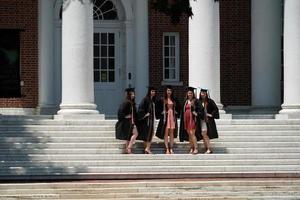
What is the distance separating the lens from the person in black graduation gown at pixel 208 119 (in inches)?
1006

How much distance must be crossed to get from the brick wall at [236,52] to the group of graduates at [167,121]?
25.2 ft

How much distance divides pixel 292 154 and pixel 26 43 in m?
10.3

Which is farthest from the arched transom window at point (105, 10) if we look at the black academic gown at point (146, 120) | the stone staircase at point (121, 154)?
the black academic gown at point (146, 120)

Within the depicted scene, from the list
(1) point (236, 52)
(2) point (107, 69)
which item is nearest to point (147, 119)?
(2) point (107, 69)

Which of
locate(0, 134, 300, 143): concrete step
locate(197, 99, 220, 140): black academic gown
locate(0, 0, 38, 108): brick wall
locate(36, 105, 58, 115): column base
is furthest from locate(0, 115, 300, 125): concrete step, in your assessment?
locate(0, 0, 38, 108): brick wall

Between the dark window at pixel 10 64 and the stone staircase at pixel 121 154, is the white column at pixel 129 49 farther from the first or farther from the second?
the stone staircase at pixel 121 154

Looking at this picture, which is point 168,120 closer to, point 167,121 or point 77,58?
point 167,121

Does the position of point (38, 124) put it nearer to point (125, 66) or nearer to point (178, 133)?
point (178, 133)

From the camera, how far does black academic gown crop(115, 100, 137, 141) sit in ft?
82.9

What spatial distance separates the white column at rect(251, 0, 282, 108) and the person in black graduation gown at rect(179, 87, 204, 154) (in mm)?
6117

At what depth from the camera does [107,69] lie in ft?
107

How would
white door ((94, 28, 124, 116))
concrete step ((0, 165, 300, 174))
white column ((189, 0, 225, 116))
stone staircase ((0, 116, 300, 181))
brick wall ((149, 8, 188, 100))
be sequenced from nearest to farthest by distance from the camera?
1. concrete step ((0, 165, 300, 174))
2. stone staircase ((0, 116, 300, 181))
3. white column ((189, 0, 225, 116))
4. white door ((94, 28, 124, 116))
5. brick wall ((149, 8, 188, 100))

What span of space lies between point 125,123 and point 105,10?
795cm

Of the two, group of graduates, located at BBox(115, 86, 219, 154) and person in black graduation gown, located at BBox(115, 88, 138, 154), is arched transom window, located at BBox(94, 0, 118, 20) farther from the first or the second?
person in black graduation gown, located at BBox(115, 88, 138, 154)
